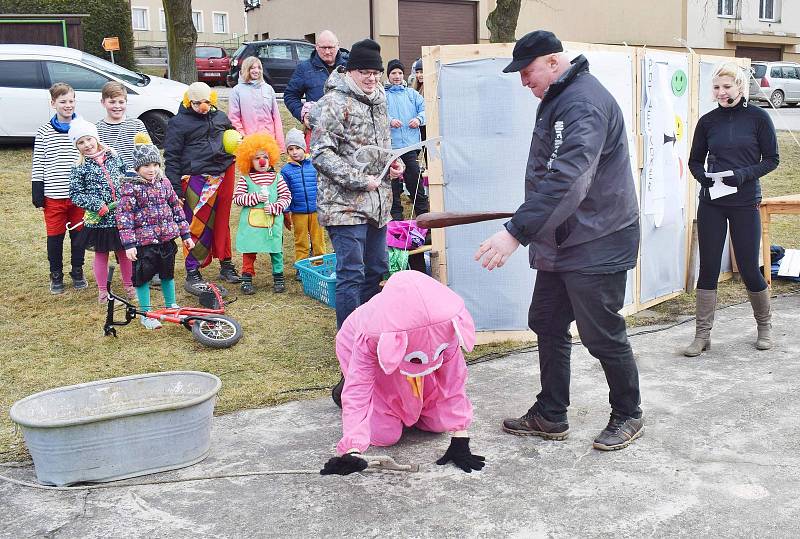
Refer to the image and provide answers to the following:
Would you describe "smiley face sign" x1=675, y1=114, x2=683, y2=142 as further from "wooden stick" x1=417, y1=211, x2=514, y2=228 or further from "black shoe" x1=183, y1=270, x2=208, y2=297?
"black shoe" x1=183, y1=270, x2=208, y2=297

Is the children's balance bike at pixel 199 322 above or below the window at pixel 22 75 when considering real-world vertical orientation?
below

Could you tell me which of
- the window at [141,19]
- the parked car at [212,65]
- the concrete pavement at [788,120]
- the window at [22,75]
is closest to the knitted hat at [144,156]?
the window at [22,75]

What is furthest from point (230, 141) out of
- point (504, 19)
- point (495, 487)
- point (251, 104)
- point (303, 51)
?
point (303, 51)

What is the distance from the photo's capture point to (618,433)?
428 cm

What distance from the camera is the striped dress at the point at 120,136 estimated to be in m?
7.39

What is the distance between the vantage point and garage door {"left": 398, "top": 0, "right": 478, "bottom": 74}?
2666 cm

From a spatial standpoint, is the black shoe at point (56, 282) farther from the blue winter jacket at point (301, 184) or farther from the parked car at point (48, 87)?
the parked car at point (48, 87)

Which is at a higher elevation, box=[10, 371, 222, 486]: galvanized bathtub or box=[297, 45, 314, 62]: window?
box=[297, 45, 314, 62]: window

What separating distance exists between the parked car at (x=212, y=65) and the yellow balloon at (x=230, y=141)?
2051 cm

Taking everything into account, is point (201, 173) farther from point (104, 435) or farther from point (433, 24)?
point (433, 24)

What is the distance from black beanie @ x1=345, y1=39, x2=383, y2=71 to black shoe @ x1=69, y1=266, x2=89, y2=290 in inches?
156

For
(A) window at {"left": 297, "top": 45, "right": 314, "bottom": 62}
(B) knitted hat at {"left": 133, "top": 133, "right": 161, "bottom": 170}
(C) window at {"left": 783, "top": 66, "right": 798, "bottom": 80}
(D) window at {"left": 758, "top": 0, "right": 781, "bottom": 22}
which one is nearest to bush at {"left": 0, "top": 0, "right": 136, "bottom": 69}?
(A) window at {"left": 297, "top": 45, "right": 314, "bottom": 62}

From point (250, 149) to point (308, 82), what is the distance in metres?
1.21

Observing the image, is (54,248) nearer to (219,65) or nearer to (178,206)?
(178,206)
